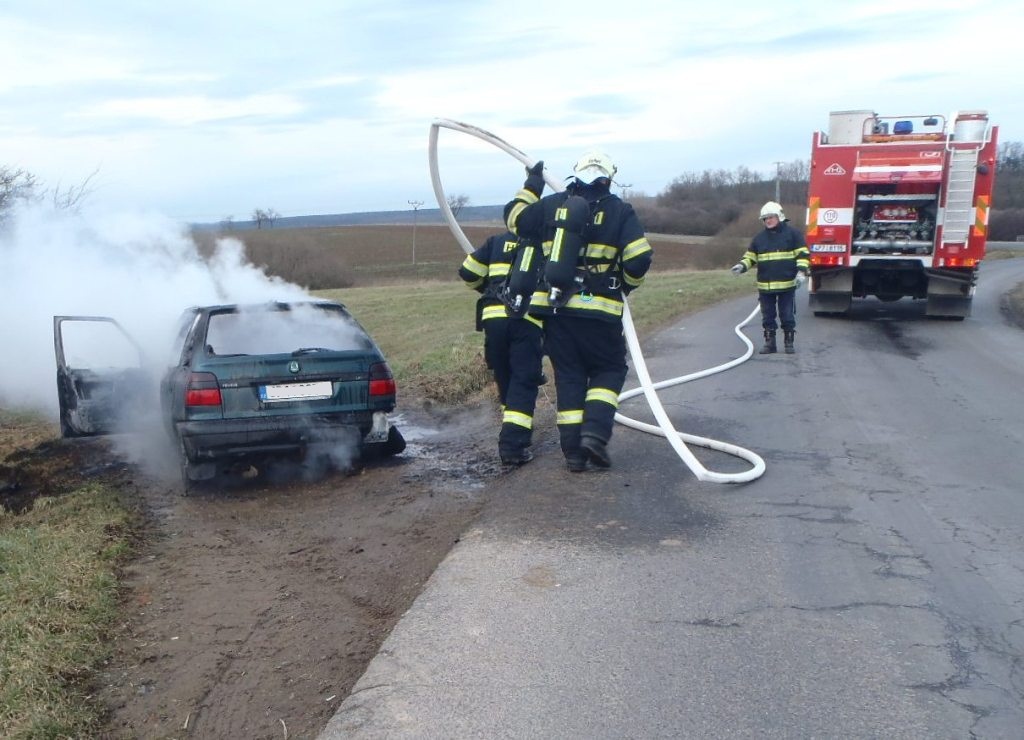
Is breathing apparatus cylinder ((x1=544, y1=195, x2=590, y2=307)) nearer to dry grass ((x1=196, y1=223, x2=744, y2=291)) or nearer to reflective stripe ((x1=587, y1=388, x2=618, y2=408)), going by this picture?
reflective stripe ((x1=587, y1=388, x2=618, y2=408))

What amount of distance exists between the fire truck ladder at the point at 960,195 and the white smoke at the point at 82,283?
33.3 feet

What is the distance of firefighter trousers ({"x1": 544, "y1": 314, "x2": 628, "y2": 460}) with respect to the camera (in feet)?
20.3

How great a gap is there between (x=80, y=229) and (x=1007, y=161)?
261 ft

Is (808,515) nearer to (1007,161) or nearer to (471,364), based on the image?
(471,364)

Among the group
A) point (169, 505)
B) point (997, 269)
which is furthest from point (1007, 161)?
point (169, 505)

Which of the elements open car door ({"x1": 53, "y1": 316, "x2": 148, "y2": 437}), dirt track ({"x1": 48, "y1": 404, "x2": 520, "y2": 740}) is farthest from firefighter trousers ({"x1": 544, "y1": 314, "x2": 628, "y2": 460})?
open car door ({"x1": 53, "y1": 316, "x2": 148, "y2": 437})

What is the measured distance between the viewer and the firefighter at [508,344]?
6594 mm

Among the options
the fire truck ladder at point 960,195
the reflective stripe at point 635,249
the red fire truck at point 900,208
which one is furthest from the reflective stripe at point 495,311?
the fire truck ladder at point 960,195

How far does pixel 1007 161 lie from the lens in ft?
246

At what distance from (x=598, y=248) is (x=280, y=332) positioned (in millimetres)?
2659

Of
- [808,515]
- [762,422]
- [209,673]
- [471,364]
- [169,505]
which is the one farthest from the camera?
[471,364]

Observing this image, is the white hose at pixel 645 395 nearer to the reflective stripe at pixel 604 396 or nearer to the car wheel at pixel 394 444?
the reflective stripe at pixel 604 396

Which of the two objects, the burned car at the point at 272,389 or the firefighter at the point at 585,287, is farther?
the burned car at the point at 272,389

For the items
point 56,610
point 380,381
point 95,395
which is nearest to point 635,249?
point 380,381
